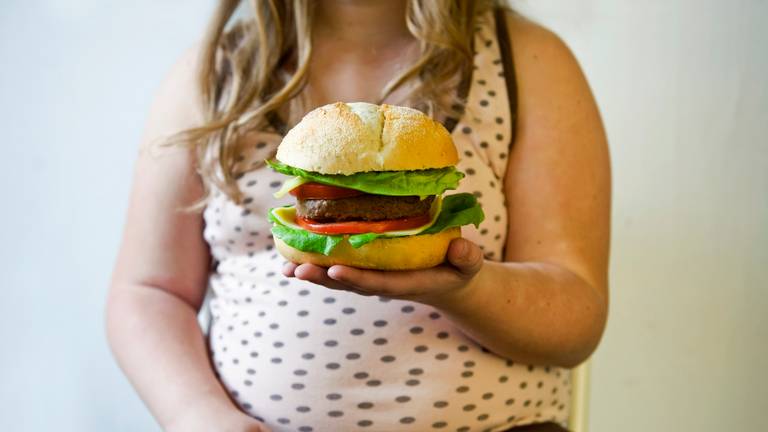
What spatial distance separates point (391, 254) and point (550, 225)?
48 centimetres

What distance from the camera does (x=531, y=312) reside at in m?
1.22

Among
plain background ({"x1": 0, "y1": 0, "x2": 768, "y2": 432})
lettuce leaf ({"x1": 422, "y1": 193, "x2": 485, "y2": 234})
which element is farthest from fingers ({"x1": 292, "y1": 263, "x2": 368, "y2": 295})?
plain background ({"x1": 0, "y1": 0, "x2": 768, "y2": 432})

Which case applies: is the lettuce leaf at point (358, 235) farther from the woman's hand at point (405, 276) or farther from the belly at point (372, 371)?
the belly at point (372, 371)

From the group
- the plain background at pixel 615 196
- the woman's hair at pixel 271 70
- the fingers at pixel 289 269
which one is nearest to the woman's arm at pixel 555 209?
the woman's hair at pixel 271 70

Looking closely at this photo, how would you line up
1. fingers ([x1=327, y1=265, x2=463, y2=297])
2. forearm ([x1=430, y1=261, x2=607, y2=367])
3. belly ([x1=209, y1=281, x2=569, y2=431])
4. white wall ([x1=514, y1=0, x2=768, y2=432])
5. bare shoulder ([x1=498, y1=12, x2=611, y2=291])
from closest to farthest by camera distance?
fingers ([x1=327, y1=265, x2=463, y2=297])
forearm ([x1=430, y1=261, x2=607, y2=367])
belly ([x1=209, y1=281, x2=569, y2=431])
bare shoulder ([x1=498, y1=12, x2=611, y2=291])
white wall ([x1=514, y1=0, x2=768, y2=432])

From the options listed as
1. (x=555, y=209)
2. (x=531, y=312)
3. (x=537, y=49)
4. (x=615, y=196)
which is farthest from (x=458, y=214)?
(x=615, y=196)

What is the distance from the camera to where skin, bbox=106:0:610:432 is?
1.26 meters

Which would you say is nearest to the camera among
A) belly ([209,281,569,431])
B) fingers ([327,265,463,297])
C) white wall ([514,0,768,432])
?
fingers ([327,265,463,297])

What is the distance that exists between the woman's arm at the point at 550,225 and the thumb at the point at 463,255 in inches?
6.8

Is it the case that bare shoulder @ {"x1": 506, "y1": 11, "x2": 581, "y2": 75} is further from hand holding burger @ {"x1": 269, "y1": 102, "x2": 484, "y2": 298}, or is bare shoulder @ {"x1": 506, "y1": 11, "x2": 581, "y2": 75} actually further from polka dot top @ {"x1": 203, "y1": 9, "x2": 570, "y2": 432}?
hand holding burger @ {"x1": 269, "y1": 102, "x2": 484, "y2": 298}

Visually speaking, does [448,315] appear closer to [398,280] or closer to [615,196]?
[398,280]

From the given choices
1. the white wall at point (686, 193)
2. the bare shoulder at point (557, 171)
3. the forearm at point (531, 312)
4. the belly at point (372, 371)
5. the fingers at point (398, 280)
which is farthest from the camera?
the white wall at point (686, 193)

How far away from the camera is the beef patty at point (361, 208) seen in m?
0.95

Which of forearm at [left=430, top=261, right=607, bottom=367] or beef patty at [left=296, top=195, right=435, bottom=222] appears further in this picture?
forearm at [left=430, top=261, right=607, bottom=367]
